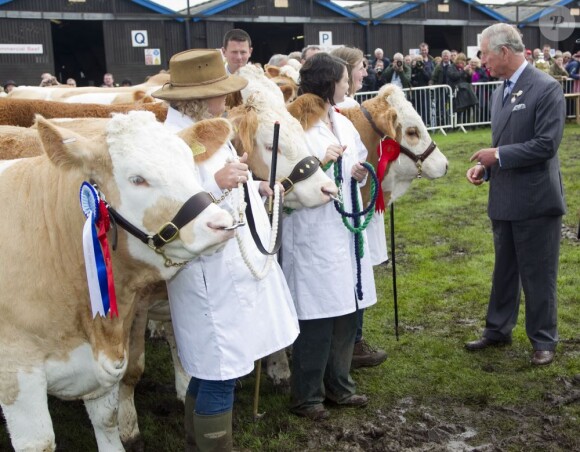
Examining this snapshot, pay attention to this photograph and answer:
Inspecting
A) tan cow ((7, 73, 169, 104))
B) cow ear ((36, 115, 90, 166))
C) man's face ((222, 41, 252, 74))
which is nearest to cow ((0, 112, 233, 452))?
cow ear ((36, 115, 90, 166))

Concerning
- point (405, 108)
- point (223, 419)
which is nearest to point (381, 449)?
point (223, 419)

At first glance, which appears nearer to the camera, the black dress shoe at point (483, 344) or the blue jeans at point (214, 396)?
the blue jeans at point (214, 396)

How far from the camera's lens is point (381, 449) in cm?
384

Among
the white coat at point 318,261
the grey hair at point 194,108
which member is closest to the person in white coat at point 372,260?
the white coat at point 318,261

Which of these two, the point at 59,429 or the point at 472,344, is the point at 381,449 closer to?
the point at 472,344

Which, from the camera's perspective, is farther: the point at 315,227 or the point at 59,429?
the point at 59,429

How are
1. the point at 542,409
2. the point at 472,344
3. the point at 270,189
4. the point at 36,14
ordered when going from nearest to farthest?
1. the point at 270,189
2. the point at 542,409
3. the point at 472,344
4. the point at 36,14

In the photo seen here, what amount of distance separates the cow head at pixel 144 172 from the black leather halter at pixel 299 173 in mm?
1126

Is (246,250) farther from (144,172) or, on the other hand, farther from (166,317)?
(166,317)

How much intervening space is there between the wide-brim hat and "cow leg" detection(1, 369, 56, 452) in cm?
137

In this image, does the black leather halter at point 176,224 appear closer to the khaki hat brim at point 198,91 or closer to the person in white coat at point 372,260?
the khaki hat brim at point 198,91

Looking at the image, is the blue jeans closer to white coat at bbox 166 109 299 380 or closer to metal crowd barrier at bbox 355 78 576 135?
white coat at bbox 166 109 299 380

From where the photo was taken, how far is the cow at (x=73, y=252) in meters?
2.64

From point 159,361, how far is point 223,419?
7.33 ft
